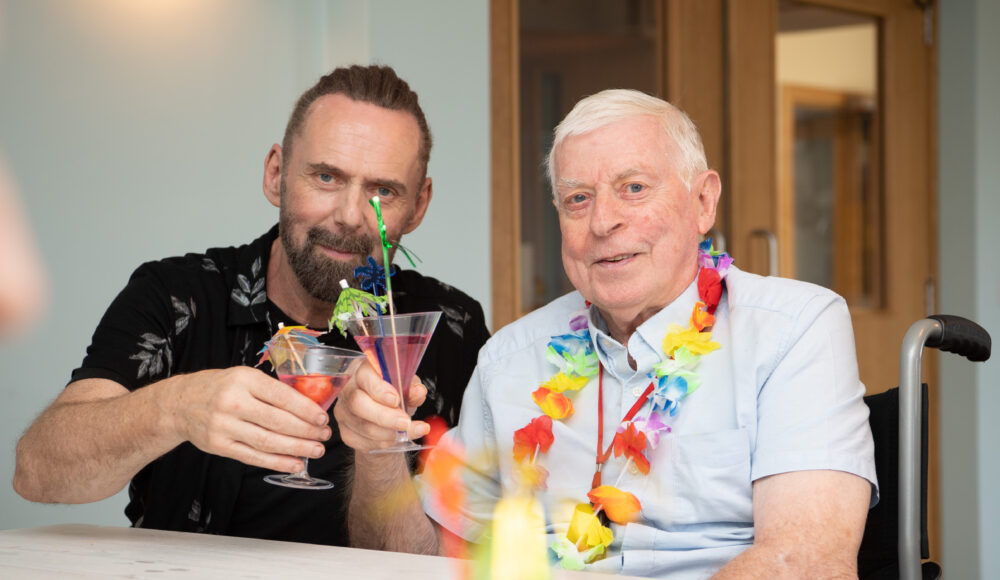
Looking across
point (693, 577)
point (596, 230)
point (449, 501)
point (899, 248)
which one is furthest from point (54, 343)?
point (899, 248)

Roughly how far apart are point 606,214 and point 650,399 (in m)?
0.32

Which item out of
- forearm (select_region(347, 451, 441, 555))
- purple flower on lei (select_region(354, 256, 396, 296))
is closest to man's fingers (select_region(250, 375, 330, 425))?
forearm (select_region(347, 451, 441, 555))

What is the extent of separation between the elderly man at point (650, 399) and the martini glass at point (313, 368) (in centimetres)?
5

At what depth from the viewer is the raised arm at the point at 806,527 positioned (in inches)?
54.9

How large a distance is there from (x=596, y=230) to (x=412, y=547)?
2.09 ft

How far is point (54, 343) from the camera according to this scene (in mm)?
2498

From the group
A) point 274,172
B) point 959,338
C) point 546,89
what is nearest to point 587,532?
point 959,338

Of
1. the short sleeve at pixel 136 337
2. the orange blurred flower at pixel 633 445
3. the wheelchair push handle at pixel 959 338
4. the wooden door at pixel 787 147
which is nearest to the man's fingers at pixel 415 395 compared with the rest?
the orange blurred flower at pixel 633 445

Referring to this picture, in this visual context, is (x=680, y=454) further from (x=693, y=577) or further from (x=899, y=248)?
(x=899, y=248)

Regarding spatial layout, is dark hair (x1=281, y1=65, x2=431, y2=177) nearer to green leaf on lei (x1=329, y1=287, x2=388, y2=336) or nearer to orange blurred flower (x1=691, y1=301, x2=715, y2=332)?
green leaf on lei (x1=329, y1=287, x2=388, y2=336)

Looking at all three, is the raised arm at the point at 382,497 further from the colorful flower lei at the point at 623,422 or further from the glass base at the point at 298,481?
the colorful flower lei at the point at 623,422

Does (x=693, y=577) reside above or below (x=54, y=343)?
below

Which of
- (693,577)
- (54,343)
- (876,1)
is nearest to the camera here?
(693,577)

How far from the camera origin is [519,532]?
1.78m
